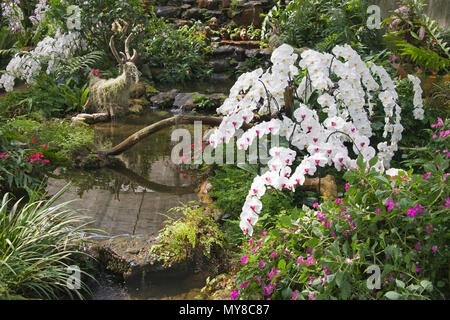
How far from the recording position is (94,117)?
6.93 meters

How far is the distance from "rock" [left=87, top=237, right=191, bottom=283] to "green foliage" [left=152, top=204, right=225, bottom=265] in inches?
2.4

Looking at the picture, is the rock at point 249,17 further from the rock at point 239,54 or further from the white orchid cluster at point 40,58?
the white orchid cluster at point 40,58

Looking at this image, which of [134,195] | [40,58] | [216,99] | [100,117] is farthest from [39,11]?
[134,195]

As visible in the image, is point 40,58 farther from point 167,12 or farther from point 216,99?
point 167,12

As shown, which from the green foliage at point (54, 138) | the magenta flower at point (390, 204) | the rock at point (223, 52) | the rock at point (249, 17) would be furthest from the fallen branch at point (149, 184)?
the rock at point (249, 17)

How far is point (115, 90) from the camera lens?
7.06m

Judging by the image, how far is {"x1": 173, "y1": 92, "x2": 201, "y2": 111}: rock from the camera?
783 cm

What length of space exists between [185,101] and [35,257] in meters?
5.28

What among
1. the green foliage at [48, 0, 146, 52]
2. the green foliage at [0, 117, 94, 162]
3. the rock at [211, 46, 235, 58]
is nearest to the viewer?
the green foliage at [0, 117, 94, 162]

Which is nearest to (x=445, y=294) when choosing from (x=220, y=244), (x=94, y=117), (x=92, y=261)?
(x=220, y=244)

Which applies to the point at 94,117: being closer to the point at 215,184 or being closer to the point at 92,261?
the point at 215,184

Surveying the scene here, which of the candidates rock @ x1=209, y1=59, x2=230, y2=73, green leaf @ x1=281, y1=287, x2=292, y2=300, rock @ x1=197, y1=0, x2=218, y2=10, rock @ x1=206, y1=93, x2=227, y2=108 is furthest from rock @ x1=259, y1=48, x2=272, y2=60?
green leaf @ x1=281, y1=287, x2=292, y2=300

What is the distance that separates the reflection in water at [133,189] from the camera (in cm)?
406

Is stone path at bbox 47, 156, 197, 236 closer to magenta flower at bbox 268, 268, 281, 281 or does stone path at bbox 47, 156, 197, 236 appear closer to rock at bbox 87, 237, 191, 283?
rock at bbox 87, 237, 191, 283
